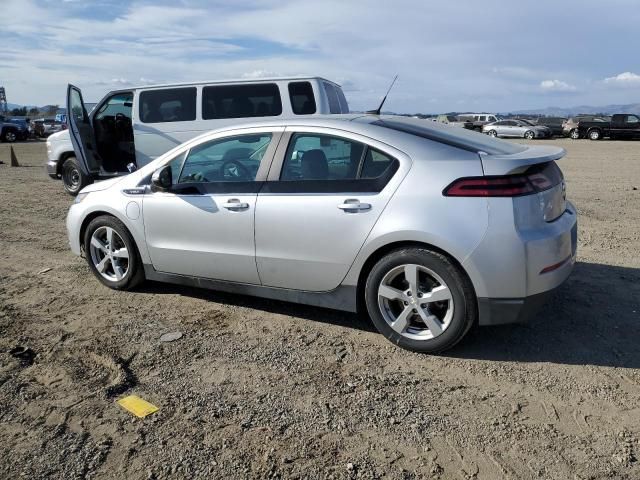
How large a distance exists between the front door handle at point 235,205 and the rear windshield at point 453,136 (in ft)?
3.81

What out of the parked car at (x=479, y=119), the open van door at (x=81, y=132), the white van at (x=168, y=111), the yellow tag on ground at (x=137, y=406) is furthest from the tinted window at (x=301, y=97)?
the parked car at (x=479, y=119)

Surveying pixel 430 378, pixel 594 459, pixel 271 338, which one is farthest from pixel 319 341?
pixel 594 459

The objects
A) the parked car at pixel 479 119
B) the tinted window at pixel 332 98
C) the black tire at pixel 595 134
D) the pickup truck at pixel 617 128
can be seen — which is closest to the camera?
the tinted window at pixel 332 98

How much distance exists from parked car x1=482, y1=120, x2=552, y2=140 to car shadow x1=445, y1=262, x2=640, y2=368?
119ft

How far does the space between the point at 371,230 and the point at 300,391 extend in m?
1.16

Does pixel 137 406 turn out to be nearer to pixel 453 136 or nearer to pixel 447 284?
pixel 447 284

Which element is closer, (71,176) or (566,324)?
(566,324)

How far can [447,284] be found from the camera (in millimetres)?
3648

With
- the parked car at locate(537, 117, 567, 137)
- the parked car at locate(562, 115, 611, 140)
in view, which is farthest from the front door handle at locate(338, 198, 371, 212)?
the parked car at locate(537, 117, 567, 137)

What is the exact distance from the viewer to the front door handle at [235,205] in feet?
14.1

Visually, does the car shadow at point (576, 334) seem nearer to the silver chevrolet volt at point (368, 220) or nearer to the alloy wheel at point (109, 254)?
the silver chevrolet volt at point (368, 220)

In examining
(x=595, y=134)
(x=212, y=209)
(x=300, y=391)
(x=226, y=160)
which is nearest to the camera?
(x=300, y=391)

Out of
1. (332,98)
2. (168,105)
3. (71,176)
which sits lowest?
(71,176)

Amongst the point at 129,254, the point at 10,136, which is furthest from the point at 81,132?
the point at 10,136
